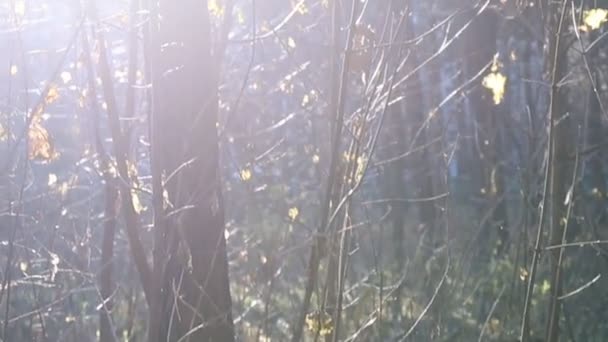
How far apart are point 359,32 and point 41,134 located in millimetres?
982

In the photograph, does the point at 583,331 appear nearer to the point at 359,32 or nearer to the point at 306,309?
the point at 359,32

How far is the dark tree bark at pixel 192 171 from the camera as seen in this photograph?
2988mm

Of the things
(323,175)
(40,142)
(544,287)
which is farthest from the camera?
(544,287)

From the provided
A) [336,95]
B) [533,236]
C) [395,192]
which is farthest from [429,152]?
[336,95]

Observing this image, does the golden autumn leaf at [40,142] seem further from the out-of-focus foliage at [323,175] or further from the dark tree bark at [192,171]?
the dark tree bark at [192,171]

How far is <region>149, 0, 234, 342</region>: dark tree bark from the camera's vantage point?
299 centimetres

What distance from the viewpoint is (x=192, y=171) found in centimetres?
310

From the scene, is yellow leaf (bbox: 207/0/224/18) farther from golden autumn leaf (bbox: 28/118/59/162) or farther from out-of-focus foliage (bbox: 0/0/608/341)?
golden autumn leaf (bbox: 28/118/59/162)

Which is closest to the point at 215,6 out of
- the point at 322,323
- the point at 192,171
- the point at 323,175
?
the point at 192,171

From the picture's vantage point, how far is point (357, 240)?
3928 mm

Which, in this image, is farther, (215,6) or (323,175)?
(323,175)

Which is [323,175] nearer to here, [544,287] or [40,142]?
[40,142]

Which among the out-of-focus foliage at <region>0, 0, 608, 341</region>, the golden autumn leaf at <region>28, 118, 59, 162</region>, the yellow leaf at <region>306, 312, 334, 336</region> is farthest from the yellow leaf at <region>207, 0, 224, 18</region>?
the yellow leaf at <region>306, 312, 334, 336</region>

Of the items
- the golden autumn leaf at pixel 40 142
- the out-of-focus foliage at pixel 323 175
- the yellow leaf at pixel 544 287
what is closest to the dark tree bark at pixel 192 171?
the out-of-focus foliage at pixel 323 175
